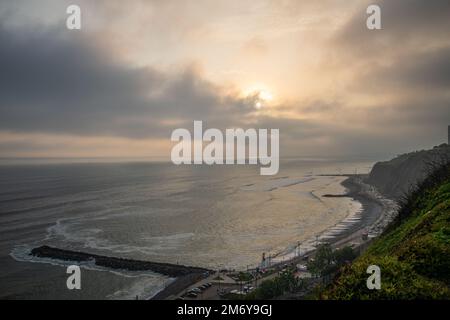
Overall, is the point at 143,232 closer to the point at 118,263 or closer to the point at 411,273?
the point at 118,263

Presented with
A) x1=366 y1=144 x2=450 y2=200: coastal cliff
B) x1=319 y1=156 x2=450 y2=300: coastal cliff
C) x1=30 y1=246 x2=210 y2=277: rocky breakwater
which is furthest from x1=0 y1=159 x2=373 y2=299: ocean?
x1=319 y1=156 x2=450 y2=300: coastal cliff

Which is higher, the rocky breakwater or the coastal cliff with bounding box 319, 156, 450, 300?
the coastal cliff with bounding box 319, 156, 450, 300

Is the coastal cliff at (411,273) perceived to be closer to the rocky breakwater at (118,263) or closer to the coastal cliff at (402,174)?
the rocky breakwater at (118,263)

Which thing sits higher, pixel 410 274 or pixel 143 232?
pixel 410 274

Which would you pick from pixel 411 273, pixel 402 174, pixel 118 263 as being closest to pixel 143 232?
pixel 118 263

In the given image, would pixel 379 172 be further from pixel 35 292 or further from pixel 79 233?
pixel 35 292

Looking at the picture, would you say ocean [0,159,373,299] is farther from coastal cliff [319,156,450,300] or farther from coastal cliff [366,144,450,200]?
coastal cliff [319,156,450,300]

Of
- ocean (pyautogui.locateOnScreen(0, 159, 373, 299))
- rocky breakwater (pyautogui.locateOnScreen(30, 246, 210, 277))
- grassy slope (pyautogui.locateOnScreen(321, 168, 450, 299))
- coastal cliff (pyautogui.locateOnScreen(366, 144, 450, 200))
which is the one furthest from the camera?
coastal cliff (pyautogui.locateOnScreen(366, 144, 450, 200))

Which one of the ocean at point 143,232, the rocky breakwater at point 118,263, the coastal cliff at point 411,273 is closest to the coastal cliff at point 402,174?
the ocean at point 143,232

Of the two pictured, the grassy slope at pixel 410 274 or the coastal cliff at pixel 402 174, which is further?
the coastal cliff at pixel 402 174

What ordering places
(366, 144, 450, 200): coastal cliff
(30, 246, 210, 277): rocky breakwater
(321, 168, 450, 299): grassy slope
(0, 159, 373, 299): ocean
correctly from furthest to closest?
(366, 144, 450, 200): coastal cliff
(30, 246, 210, 277): rocky breakwater
(0, 159, 373, 299): ocean
(321, 168, 450, 299): grassy slope

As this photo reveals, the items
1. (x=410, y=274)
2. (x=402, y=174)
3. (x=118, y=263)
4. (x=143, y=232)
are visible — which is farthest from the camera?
(x=402, y=174)
